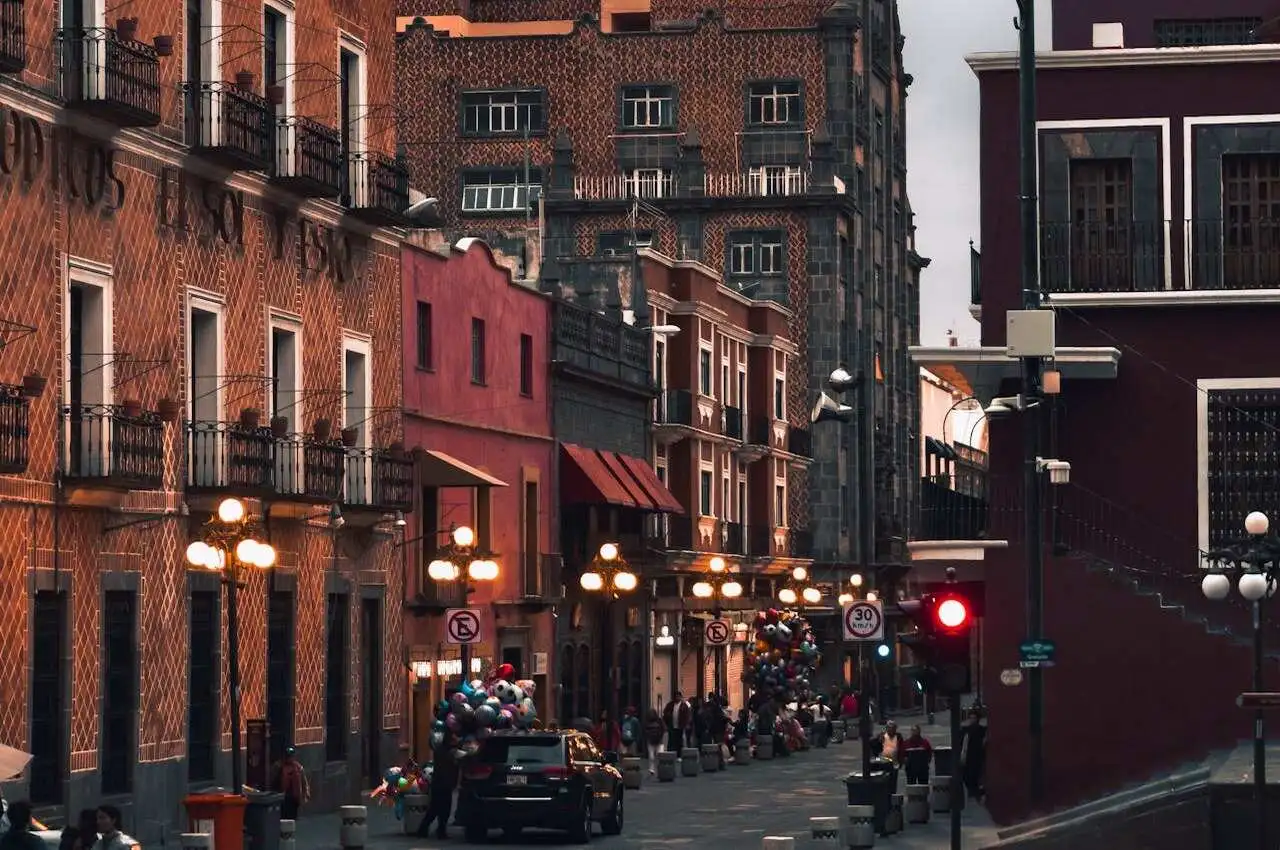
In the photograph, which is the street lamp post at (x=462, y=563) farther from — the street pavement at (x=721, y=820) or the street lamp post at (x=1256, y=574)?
the street lamp post at (x=1256, y=574)

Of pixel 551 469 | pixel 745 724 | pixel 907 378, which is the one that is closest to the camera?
pixel 551 469

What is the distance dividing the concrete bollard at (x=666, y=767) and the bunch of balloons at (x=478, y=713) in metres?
11.7

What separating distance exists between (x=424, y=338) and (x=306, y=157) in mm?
10162

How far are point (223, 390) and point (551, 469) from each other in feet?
71.1

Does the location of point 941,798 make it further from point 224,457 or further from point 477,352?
point 477,352

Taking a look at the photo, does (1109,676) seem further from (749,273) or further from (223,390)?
(749,273)

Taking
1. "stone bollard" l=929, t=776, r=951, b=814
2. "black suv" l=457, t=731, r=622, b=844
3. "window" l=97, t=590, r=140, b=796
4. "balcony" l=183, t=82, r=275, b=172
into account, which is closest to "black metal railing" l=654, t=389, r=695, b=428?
"stone bollard" l=929, t=776, r=951, b=814

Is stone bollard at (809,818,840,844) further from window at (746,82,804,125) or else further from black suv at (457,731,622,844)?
window at (746,82,804,125)

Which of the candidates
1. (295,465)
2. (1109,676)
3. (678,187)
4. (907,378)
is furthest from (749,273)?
(1109,676)

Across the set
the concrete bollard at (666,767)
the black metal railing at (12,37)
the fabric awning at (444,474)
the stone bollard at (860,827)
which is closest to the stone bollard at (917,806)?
the stone bollard at (860,827)

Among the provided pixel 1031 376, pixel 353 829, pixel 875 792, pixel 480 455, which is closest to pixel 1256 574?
pixel 1031 376

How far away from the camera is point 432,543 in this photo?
5109 centimetres

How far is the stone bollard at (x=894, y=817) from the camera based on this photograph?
38625 mm

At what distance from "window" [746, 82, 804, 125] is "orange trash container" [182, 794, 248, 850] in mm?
62583
